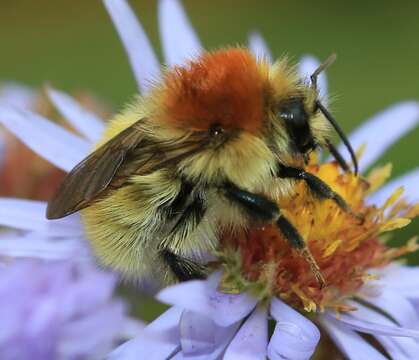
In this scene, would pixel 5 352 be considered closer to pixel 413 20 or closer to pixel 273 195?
pixel 273 195

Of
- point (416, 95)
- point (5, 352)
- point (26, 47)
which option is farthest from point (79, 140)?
point (26, 47)

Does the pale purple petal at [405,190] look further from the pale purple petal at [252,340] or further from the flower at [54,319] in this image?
the flower at [54,319]

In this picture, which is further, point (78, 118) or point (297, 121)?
point (78, 118)

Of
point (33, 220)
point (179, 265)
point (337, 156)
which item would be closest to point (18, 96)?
point (33, 220)

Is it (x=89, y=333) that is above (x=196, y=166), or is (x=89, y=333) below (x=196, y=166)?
below

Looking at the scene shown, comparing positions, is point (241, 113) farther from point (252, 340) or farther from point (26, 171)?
point (26, 171)

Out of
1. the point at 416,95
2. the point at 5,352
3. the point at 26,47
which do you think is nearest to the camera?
the point at 5,352
